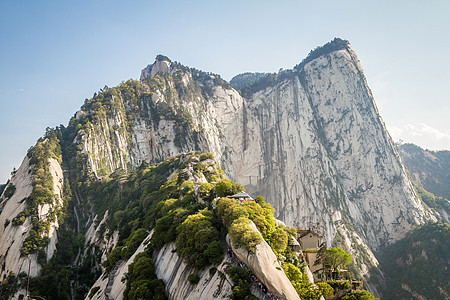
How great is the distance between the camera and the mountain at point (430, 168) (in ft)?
460

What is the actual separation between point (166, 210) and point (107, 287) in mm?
12293

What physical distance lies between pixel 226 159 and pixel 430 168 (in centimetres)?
10177

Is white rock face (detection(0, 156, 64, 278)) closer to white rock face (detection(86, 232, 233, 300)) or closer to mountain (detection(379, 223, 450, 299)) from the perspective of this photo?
white rock face (detection(86, 232, 233, 300))

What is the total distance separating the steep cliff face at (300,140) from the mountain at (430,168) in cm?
3596

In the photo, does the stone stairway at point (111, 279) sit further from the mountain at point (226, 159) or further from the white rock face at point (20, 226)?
the white rock face at point (20, 226)

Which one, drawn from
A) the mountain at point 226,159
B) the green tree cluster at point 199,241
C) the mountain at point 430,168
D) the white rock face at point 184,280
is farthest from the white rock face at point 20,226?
the mountain at point 430,168

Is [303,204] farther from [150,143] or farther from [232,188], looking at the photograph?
[232,188]

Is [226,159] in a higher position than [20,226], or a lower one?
higher

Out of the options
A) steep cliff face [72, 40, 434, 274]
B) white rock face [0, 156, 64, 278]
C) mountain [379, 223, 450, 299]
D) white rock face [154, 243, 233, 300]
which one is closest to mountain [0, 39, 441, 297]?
white rock face [0, 156, 64, 278]

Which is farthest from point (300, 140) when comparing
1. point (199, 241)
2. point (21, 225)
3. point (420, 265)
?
point (199, 241)

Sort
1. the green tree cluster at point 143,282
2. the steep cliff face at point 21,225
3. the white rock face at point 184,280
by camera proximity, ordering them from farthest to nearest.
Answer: the steep cliff face at point 21,225
the green tree cluster at point 143,282
the white rock face at point 184,280

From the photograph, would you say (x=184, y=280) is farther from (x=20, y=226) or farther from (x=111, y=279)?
(x=20, y=226)

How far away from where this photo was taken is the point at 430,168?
497ft

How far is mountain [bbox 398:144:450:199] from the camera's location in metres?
140
